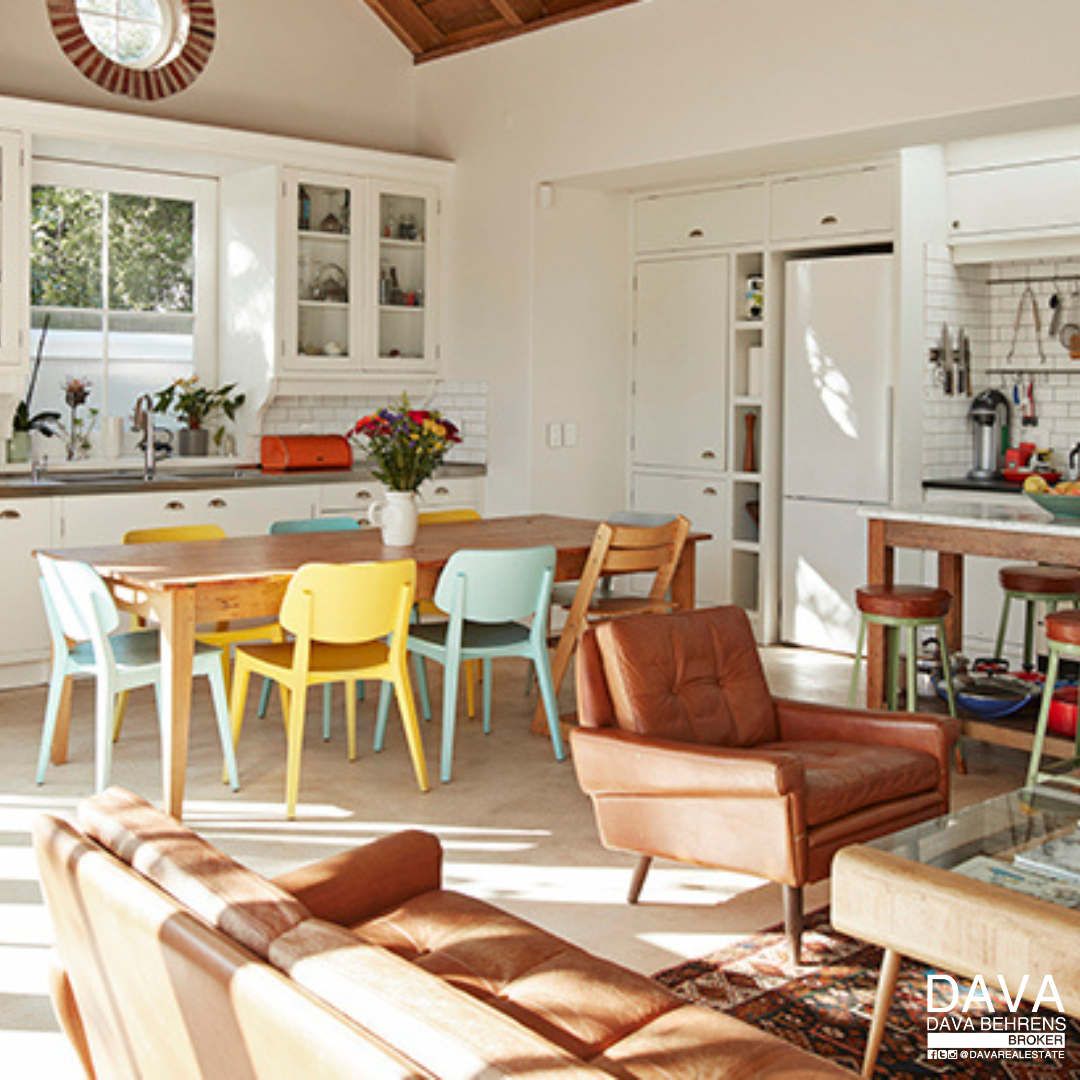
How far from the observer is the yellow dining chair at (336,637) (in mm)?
4441

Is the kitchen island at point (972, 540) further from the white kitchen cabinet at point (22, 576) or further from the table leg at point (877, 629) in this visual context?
the white kitchen cabinet at point (22, 576)

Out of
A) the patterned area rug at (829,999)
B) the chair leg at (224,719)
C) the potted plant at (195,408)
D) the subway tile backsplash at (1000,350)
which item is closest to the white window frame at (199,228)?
the potted plant at (195,408)

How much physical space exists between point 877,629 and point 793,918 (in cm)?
199

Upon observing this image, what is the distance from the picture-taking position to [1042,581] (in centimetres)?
527

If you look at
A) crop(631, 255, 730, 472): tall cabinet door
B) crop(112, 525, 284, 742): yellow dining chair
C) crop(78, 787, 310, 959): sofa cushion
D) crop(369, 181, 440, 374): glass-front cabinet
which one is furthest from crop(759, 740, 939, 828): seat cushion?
crop(369, 181, 440, 374): glass-front cabinet

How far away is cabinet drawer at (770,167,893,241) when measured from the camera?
22.2 feet

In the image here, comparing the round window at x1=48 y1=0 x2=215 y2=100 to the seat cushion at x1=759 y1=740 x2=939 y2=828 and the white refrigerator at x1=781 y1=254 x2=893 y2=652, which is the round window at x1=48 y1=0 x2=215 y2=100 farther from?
the seat cushion at x1=759 y1=740 x2=939 y2=828

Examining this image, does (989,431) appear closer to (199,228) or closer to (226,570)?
(226,570)

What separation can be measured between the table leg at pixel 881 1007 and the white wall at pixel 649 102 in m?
3.78

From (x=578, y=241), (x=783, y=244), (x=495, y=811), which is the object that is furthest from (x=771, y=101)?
(x=495, y=811)

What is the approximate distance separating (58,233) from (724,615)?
461cm

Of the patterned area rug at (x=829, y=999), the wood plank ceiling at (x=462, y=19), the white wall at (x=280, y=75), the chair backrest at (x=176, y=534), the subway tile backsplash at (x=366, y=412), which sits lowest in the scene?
the patterned area rug at (x=829, y=999)

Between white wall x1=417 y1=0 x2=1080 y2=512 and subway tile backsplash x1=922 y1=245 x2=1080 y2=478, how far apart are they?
105 cm

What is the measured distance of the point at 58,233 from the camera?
7.07 metres
